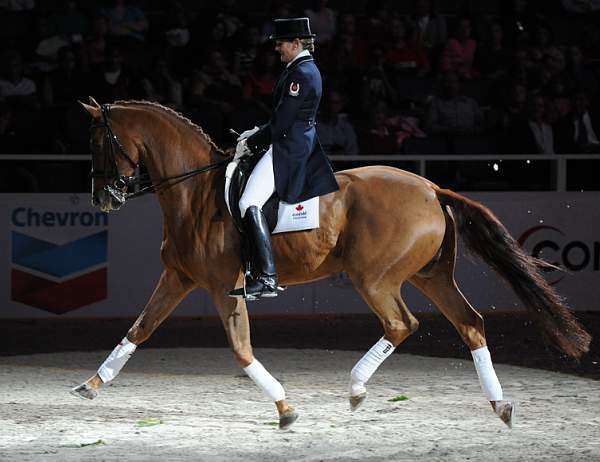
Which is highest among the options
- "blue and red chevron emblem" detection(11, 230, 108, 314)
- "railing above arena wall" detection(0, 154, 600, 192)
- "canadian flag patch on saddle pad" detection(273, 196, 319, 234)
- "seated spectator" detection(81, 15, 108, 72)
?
"seated spectator" detection(81, 15, 108, 72)

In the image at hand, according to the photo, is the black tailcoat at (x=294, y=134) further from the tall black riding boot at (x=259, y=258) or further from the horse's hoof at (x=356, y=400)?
the horse's hoof at (x=356, y=400)

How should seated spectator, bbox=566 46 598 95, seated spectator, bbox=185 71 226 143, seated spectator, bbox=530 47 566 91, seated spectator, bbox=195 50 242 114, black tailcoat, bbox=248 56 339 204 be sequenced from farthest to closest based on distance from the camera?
1. seated spectator, bbox=566 46 598 95
2. seated spectator, bbox=530 47 566 91
3. seated spectator, bbox=195 50 242 114
4. seated spectator, bbox=185 71 226 143
5. black tailcoat, bbox=248 56 339 204

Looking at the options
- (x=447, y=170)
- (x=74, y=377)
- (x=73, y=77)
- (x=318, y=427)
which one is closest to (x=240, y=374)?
(x=74, y=377)

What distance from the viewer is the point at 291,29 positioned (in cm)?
734

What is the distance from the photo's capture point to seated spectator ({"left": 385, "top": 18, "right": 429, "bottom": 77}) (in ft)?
48.7

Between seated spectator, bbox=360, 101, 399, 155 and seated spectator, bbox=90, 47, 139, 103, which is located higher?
seated spectator, bbox=90, 47, 139, 103

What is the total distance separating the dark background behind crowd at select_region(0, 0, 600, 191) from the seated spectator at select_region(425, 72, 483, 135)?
0.6 inches

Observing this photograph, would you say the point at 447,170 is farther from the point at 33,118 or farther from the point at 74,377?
the point at 74,377

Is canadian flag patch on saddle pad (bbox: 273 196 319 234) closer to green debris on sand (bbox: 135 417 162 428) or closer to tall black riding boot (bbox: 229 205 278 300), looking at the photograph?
tall black riding boot (bbox: 229 205 278 300)

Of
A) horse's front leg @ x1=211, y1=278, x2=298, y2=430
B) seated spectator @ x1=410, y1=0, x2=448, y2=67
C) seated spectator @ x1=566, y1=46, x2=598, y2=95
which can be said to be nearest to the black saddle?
horse's front leg @ x1=211, y1=278, x2=298, y2=430

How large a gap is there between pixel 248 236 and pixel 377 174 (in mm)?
991

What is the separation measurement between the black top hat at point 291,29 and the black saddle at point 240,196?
2.51 feet

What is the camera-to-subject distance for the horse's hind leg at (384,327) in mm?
7406

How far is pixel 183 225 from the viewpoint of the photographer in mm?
7500
